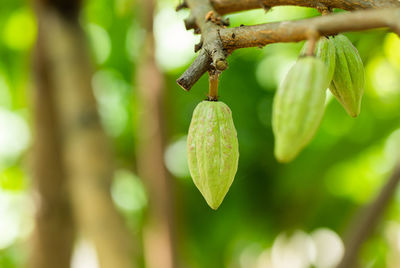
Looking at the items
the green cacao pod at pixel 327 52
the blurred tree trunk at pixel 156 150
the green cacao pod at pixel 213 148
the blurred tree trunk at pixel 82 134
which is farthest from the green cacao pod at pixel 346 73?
the blurred tree trunk at pixel 156 150

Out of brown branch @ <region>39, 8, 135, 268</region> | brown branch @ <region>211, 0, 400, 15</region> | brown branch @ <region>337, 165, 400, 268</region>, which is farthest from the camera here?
brown branch @ <region>337, 165, 400, 268</region>

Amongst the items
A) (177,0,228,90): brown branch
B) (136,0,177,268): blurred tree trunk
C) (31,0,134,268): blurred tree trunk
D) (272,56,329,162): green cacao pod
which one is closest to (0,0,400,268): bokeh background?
(136,0,177,268): blurred tree trunk

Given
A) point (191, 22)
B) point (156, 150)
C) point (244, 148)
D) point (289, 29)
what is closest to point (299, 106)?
point (289, 29)

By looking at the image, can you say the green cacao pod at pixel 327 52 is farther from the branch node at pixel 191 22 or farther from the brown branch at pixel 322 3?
the branch node at pixel 191 22

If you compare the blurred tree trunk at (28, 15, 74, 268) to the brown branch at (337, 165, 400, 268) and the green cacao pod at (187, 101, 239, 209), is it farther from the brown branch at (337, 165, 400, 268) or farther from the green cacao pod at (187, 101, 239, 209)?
the green cacao pod at (187, 101, 239, 209)

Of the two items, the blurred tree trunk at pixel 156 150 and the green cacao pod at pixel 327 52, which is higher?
the green cacao pod at pixel 327 52

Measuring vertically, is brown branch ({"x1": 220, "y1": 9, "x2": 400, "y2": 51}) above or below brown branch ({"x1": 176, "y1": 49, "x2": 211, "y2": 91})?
above
